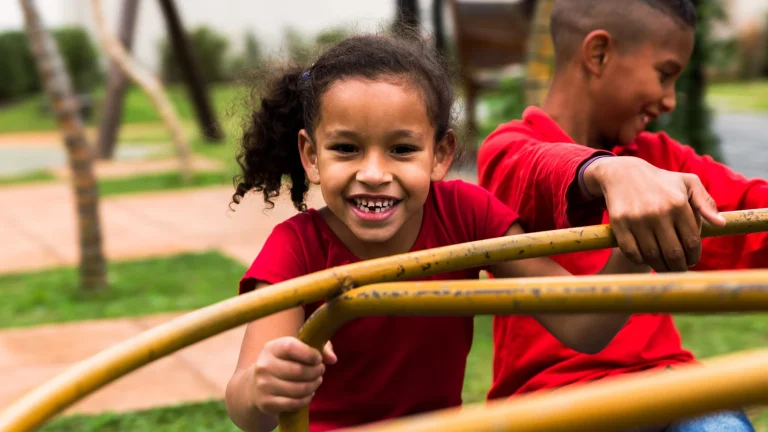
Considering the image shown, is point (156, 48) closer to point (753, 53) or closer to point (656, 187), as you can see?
point (753, 53)

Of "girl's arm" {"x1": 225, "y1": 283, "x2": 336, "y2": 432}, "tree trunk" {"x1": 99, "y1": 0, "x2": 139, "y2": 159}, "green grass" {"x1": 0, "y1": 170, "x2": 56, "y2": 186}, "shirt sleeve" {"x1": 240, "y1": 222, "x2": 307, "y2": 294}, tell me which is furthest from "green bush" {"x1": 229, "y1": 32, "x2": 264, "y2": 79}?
"girl's arm" {"x1": 225, "y1": 283, "x2": 336, "y2": 432}

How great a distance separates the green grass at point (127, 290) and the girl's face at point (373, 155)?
307 centimetres

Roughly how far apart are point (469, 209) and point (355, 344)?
322mm

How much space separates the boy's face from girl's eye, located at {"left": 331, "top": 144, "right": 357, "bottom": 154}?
567mm

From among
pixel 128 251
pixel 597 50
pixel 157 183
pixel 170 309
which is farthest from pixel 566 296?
pixel 157 183

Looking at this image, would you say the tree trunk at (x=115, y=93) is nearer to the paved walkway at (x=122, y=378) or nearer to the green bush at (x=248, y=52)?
the paved walkway at (x=122, y=378)

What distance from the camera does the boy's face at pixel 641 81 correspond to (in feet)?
5.96

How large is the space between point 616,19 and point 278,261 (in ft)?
2.73

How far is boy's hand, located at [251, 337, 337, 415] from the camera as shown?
1.24 metres

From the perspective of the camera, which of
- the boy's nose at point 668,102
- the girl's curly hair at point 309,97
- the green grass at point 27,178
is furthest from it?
the green grass at point 27,178

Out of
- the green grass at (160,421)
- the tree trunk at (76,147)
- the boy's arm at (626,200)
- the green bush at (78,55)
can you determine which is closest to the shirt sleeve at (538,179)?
the boy's arm at (626,200)

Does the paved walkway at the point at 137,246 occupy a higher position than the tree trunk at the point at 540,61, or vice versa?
the tree trunk at the point at 540,61

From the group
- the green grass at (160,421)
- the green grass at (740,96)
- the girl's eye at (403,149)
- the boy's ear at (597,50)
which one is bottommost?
the green grass at (740,96)

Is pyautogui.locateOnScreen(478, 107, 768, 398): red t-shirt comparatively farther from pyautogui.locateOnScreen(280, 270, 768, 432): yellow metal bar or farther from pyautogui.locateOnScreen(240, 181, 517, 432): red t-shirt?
pyautogui.locateOnScreen(280, 270, 768, 432): yellow metal bar
